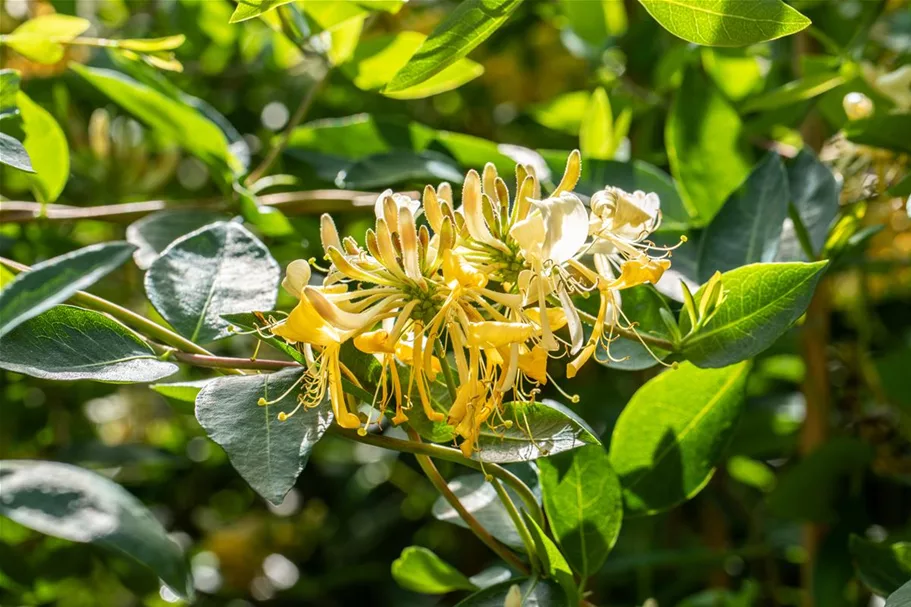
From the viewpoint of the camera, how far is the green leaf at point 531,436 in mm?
488

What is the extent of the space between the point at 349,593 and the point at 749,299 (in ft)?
2.71

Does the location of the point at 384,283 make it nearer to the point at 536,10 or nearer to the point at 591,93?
the point at 591,93

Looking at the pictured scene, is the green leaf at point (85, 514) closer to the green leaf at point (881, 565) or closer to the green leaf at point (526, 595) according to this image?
the green leaf at point (526, 595)

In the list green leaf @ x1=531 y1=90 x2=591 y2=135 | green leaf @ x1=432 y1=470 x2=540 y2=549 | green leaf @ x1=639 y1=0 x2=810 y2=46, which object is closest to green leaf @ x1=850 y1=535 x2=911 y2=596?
green leaf @ x1=432 y1=470 x2=540 y2=549

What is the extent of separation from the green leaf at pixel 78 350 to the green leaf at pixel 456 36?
192 millimetres

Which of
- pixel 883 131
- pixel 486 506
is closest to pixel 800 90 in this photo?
pixel 883 131

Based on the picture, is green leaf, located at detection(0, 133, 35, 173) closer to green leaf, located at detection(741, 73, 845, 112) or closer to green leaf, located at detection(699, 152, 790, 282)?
green leaf, located at detection(699, 152, 790, 282)

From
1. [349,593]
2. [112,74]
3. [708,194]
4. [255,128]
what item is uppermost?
[112,74]

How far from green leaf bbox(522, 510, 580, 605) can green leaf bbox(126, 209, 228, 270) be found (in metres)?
0.32

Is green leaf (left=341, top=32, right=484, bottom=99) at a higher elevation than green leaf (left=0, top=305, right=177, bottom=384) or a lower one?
lower

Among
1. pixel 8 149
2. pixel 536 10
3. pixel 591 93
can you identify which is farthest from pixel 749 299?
pixel 536 10

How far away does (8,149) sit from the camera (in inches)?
20.2

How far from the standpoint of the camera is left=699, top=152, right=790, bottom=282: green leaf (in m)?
0.65

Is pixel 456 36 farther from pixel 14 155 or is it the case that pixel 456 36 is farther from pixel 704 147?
pixel 704 147
